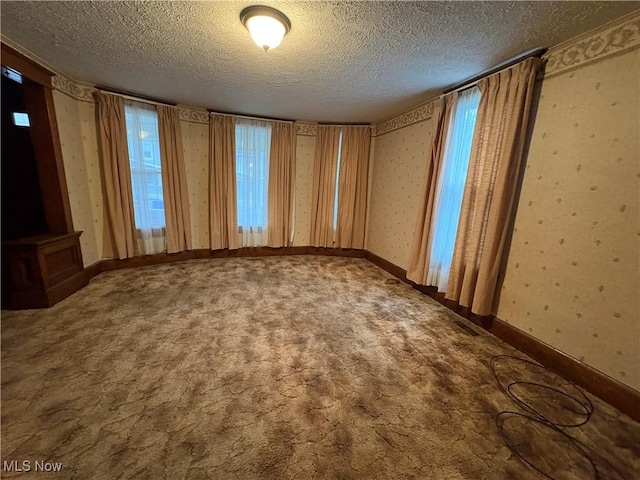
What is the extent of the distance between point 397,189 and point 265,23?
274 centimetres

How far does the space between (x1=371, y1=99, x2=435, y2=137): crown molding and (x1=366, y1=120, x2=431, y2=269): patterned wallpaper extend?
6 cm

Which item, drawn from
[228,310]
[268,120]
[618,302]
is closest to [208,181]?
[268,120]

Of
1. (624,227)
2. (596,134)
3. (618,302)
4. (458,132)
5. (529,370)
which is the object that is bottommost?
(529,370)

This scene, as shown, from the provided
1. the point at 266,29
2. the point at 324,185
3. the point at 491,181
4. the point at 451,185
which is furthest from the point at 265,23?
the point at 324,185

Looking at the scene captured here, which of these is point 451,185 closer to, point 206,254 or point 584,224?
point 584,224

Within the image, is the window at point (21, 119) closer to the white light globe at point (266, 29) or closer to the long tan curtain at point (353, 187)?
the white light globe at point (266, 29)

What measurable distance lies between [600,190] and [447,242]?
1.28 metres

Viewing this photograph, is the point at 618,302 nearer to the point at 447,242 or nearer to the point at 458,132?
the point at 447,242

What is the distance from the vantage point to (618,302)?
5.22 feet

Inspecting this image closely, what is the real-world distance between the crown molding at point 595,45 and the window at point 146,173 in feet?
14.4

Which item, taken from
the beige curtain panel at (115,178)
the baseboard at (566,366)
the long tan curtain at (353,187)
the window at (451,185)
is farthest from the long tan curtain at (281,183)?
the baseboard at (566,366)

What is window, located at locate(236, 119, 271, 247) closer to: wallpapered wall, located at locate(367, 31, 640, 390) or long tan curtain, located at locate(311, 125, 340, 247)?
long tan curtain, located at locate(311, 125, 340, 247)

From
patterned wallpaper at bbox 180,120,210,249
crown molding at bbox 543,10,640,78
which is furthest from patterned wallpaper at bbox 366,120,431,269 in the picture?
patterned wallpaper at bbox 180,120,210,249
